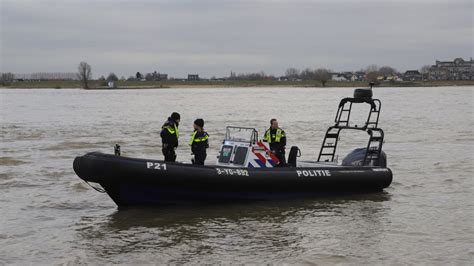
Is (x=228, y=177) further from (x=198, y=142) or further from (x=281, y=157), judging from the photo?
(x=281, y=157)

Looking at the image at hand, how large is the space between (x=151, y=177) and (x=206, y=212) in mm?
1193

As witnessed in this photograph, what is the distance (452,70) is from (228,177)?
611ft

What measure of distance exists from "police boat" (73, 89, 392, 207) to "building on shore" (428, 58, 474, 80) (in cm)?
16457

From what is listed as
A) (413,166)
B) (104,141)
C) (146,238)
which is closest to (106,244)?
(146,238)

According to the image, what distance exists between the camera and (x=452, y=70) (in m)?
184

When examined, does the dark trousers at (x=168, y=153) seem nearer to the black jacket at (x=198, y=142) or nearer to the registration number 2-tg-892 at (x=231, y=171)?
the black jacket at (x=198, y=142)

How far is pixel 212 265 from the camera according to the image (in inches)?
301

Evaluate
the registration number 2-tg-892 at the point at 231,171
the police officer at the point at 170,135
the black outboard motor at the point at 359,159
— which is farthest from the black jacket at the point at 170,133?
the black outboard motor at the point at 359,159

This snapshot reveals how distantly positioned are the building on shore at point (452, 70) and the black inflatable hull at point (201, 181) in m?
165

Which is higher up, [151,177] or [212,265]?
[151,177]

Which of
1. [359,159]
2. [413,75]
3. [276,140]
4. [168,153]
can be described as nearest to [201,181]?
[168,153]

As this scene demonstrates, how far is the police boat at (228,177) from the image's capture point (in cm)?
975

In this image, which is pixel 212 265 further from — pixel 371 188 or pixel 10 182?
pixel 10 182

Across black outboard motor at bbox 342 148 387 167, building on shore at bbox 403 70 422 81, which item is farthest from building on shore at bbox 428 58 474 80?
black outboard motor at bbox 342 148 387 167
